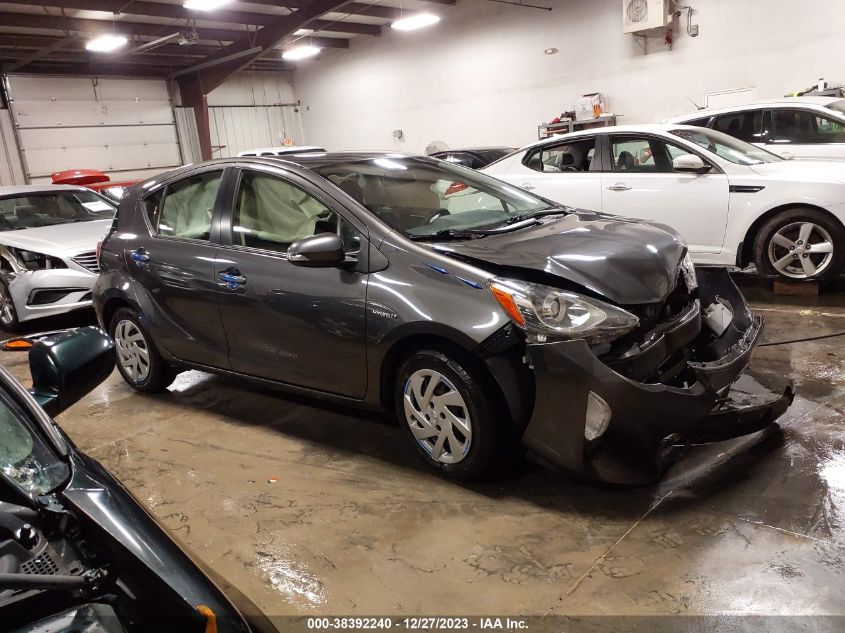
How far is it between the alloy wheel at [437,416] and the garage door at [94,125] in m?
16.5

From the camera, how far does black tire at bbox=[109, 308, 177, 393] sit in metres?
4.09

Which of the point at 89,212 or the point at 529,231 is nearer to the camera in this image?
the point at 529,231

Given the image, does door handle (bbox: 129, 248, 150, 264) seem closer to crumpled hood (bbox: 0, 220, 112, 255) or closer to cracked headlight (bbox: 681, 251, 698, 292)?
crumpled hood (bbox: 0, 220, 112, 255)

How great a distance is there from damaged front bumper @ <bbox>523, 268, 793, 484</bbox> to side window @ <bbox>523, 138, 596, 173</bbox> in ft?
13.5

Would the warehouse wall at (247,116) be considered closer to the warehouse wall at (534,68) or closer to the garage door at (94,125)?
the garage door at (94,125)

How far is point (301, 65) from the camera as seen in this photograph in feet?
66.9

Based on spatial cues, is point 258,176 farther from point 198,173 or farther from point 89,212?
point 89,212

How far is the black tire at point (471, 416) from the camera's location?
2604 mm

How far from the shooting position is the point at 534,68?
1438 cm

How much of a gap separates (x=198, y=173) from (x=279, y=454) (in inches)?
64.9

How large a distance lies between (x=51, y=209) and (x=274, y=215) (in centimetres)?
503

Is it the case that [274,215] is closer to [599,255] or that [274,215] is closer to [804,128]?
[599,255]

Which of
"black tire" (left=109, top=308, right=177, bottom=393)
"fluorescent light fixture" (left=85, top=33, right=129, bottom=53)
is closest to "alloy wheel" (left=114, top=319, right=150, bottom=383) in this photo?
"black tire" (left=109, top=308, right=177, bottom=393)

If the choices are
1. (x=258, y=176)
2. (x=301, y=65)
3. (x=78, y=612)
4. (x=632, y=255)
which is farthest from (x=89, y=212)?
(x=301, y=65)
